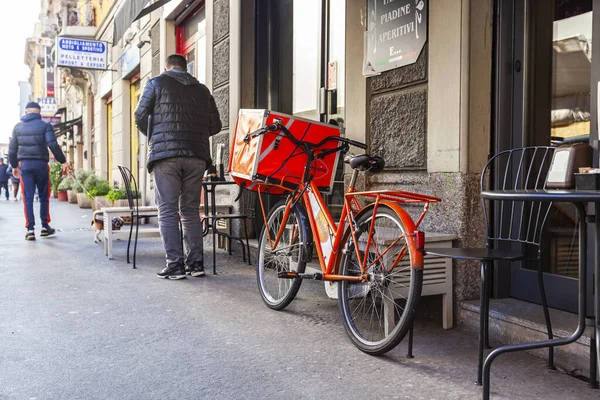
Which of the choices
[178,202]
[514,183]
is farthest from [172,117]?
[514,183]

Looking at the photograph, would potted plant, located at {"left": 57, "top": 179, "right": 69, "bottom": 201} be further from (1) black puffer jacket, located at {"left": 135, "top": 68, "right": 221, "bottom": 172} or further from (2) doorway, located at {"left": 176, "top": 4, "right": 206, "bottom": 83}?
(1) black puffer jacket, located at {"left": 135, "top": 68, "right": 221, "bottom": 172}

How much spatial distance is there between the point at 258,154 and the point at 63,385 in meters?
2.02

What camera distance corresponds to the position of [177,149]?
5.55 meters

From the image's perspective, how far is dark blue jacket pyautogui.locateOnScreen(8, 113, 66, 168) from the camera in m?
9.18

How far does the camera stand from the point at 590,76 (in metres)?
3.52

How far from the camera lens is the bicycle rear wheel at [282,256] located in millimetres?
4285

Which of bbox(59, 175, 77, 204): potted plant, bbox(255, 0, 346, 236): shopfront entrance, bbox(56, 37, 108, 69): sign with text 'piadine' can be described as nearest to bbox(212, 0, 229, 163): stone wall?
bbox(255, 0, 346, 236): shopfront entrance

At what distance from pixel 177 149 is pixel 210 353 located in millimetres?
2493

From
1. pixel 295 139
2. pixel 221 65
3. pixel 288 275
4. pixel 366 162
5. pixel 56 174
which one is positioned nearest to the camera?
pixel 366 162

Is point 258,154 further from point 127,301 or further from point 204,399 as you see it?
point 204,399

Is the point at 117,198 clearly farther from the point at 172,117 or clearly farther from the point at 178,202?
the point at 172,117

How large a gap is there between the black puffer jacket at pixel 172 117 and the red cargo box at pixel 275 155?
3.00ft

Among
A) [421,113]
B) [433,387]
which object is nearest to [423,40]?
[421,113]

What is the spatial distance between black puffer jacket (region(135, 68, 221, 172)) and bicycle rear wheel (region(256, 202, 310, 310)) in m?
1.28
